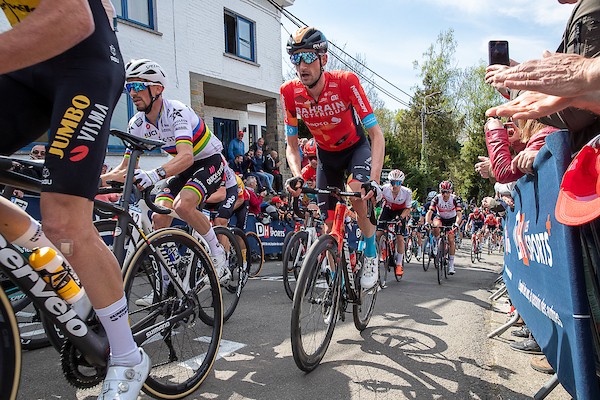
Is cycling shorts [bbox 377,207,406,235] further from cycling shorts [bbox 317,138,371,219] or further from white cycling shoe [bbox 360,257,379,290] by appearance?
white cycling shoe [bbox 360,257,379,290]

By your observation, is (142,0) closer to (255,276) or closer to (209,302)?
(255,276)

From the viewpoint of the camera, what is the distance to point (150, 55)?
11195 millimetres

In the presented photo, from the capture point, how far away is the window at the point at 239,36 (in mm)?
14203

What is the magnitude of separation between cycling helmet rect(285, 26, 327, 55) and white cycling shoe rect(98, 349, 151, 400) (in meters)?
2.64

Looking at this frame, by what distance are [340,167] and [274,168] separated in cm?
1064

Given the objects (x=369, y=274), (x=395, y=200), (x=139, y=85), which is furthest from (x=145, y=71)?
(x=395, y=200)

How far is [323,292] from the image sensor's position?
315cm

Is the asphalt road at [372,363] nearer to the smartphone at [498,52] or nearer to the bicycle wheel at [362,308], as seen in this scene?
the bicycle wheel at [362,308]

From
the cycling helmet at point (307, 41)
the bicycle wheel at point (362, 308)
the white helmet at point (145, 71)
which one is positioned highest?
the cycling helmet at point (307, 41)

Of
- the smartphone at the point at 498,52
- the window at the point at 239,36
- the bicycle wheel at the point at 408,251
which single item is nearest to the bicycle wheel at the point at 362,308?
the smartphone at the point at 498,52

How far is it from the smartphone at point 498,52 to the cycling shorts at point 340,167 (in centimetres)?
180

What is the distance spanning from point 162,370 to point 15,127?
1.59m

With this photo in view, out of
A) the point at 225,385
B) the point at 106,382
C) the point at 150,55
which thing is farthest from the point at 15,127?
the point at 150,55

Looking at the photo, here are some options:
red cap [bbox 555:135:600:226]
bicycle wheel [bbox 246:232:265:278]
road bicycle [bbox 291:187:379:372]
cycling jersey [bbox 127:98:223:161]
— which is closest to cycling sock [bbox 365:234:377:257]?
road bicycle [bbox 291:187:379:372]
